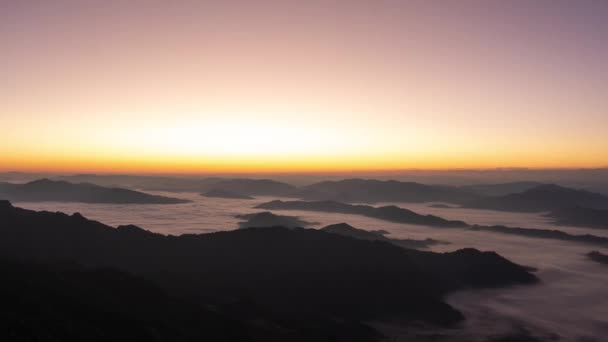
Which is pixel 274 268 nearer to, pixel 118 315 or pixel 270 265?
pixel 270 265

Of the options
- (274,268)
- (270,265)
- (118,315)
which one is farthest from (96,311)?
(270,265)

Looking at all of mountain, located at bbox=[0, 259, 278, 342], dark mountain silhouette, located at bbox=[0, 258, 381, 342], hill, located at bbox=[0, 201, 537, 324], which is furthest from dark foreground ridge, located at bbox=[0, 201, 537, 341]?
mountain, located at bbox=[0, 259, 278, 342]

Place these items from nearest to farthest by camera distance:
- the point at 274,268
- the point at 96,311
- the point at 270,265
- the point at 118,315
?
the point at 96,311
the point at 118,315
the point at 274,268
the point at 270,265

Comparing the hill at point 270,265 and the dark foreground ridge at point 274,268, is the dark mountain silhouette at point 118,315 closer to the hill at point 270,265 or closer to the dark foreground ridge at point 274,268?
the dark foreground ridge at point 274,268

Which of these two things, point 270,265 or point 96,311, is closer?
point 96,311

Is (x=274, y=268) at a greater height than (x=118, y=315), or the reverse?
(x=118, y=315)

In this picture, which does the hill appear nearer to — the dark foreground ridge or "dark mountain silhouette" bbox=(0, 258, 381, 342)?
the dark foreground ridge

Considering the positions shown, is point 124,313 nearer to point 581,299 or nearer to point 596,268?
point 581,299

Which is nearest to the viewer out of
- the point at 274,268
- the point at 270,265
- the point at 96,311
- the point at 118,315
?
the point at 96,311
